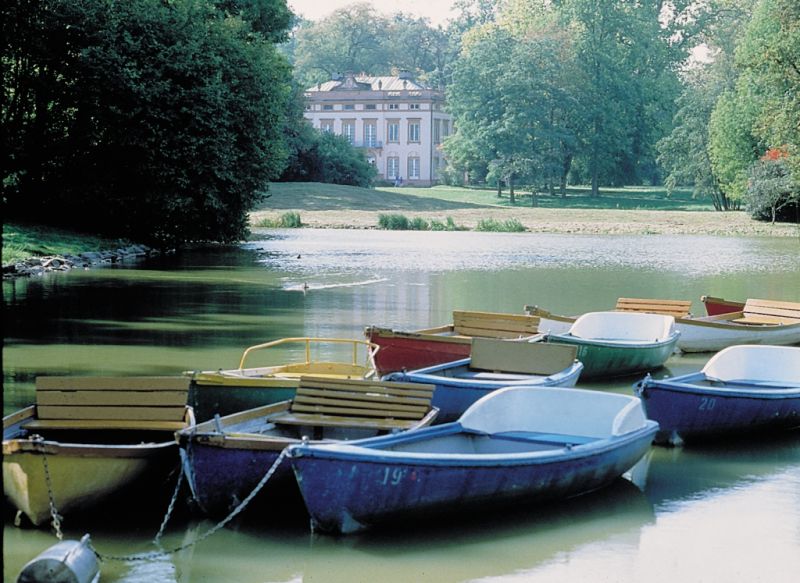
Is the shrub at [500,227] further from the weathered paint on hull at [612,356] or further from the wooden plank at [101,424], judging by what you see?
the wooden plank at [101,424]

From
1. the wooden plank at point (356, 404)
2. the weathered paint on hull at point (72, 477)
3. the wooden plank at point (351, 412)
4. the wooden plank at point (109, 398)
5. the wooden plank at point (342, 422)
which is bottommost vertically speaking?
the weathered paint on hull at point (72, 477)

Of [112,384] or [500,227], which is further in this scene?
[500,227]

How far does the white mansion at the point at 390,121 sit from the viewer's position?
336 feet

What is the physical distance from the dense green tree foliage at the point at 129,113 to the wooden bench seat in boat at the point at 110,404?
22979mm

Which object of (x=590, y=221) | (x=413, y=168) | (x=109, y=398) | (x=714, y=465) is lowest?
(x=714, y=465)

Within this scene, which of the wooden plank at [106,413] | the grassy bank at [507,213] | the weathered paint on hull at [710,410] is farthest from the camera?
the grassy bank at [507,213]

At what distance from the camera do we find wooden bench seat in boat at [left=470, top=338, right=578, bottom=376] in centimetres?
1400

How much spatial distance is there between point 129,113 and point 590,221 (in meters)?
36.4

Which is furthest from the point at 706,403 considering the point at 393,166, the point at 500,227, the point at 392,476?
the point at 393,166

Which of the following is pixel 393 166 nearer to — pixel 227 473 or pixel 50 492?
pixel 227 473

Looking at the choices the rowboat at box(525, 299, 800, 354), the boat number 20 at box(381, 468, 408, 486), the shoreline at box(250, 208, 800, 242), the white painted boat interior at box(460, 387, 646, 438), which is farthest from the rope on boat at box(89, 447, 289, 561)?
the shoreline at box(250, 208, 800, 242)

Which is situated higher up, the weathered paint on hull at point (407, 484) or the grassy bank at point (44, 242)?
the grassy bank at point (44, 242)

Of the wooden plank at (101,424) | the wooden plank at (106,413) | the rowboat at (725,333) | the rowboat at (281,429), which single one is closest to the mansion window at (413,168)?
the rowboat at (725,333)

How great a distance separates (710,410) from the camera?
42.3 ft
